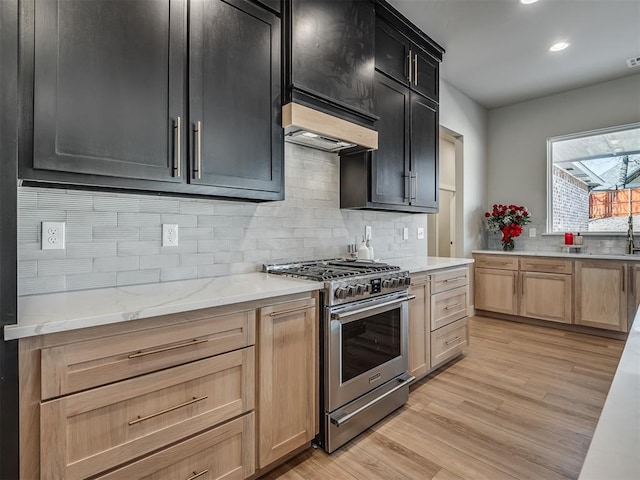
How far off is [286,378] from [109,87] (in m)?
1.50

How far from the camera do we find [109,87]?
137 centimetres

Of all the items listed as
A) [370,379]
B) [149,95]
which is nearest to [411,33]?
[149,95]

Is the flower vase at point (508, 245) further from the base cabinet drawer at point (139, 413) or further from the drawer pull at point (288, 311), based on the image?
the base cabinet drawer at point (139, 413)

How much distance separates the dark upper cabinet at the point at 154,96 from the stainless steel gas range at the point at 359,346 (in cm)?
69

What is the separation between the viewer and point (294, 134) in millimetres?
2203

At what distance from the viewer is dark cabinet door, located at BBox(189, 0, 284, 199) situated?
1628 millimetres

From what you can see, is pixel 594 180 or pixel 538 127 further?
pixel 538 127

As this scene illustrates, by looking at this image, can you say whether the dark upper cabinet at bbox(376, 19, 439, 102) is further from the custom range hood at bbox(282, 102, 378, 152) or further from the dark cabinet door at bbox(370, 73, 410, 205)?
the custom range hood at bbox(282, 102, 378, 152)

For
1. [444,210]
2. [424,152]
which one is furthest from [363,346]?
[444,210]

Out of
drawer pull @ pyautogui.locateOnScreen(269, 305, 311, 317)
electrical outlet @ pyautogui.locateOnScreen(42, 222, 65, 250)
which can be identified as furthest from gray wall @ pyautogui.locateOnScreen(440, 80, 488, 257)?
electrical outlet @ pyautogui.locateOnScreen(42, 222, 65, 250)

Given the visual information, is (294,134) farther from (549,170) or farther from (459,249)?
(549,170)

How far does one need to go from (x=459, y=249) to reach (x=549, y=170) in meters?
1.60

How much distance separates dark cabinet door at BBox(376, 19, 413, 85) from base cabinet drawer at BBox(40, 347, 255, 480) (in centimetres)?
237

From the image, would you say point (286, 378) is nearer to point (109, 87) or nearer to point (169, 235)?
point (169, 235)
